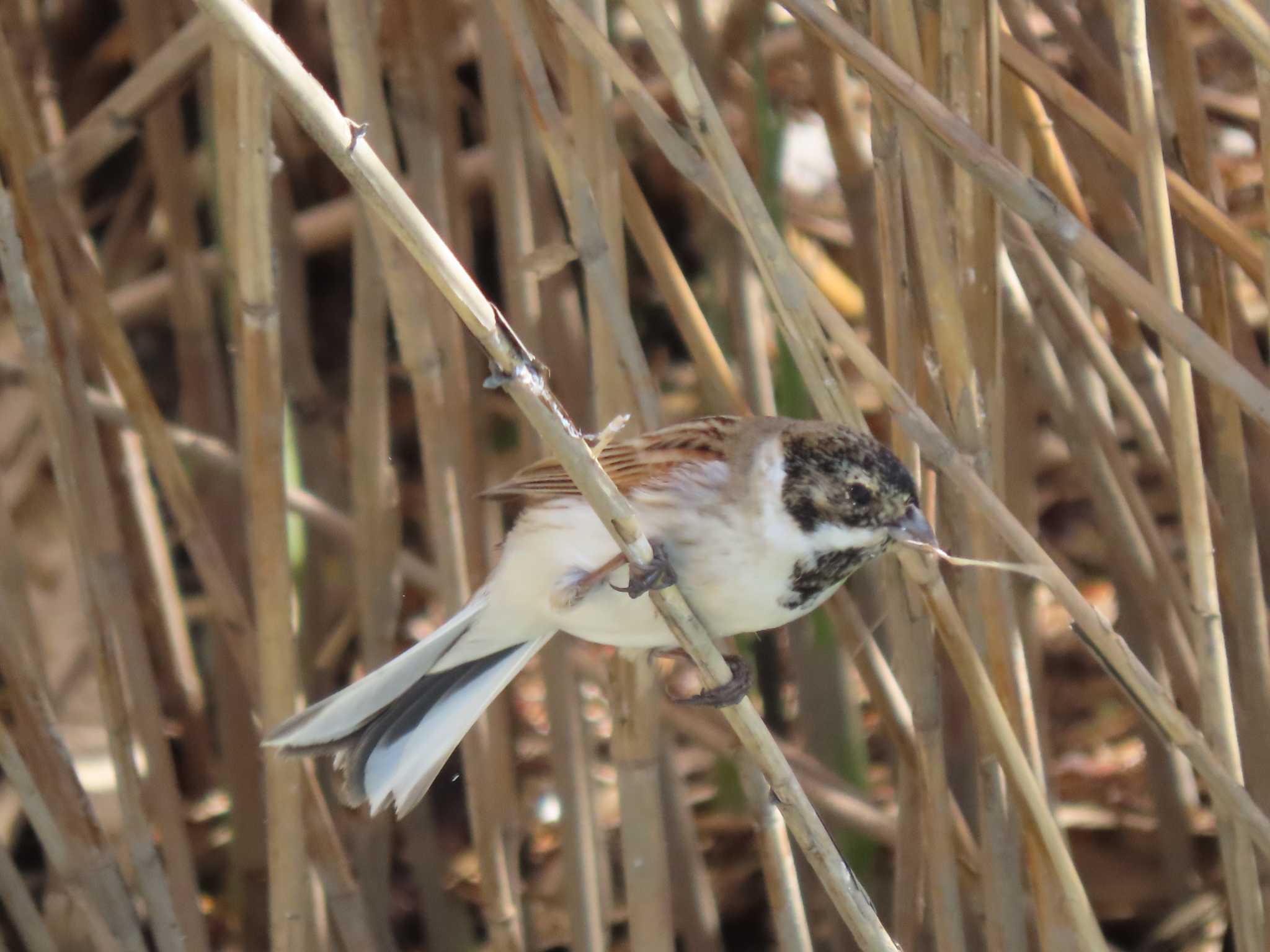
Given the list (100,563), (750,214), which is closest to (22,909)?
(100,563)

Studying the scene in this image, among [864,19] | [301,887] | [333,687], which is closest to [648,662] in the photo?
[301,887]

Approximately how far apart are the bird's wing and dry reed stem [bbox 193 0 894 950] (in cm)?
41

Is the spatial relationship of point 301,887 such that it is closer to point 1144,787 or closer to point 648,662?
point 648,662

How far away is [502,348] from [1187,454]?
810 millimetres

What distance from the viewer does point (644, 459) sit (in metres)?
1.78

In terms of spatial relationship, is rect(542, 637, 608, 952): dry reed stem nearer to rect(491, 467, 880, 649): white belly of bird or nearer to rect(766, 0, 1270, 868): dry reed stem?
rect(491, 467, 880, 649): white belly of bird

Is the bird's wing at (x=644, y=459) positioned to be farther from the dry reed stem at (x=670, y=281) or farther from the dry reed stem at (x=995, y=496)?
the dry reed stem at (x=995, y=496)

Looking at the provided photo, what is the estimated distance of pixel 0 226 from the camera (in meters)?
1.61

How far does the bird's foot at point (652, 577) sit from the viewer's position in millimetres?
1371

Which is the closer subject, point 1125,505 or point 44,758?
point 44,758

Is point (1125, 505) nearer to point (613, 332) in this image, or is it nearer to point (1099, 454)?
point (1099, 454)

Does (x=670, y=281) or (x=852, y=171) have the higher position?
(x=852, y=171)

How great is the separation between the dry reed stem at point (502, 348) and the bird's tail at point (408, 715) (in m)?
0.51

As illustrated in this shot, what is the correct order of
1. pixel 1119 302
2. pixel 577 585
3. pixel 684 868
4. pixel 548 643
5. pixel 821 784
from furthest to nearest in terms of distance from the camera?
pixel 684 868 → pixel 821 784 → pixel 548 643 → pixel 1119 302 → pixel 577 585
